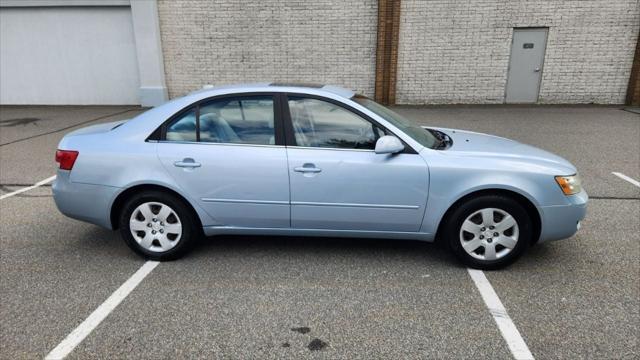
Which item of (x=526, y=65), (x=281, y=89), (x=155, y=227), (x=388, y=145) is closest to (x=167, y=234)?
(x=155, y=227)

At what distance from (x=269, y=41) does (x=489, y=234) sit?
1091 cm

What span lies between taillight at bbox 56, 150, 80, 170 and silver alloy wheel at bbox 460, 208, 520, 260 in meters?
3.34

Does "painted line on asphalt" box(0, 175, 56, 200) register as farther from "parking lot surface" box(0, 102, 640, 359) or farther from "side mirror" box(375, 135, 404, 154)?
"side mirror" box(375, 135, 404, 154)

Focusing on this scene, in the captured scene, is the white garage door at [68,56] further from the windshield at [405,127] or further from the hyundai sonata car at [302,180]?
the windshield at [405,127]

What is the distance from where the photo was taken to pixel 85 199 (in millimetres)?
3830

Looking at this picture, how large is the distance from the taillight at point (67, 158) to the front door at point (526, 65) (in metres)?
12.3

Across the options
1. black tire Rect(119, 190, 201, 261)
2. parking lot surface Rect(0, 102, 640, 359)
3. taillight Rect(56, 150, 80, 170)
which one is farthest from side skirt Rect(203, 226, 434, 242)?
taillight Rect(56, 150, 80, 170)

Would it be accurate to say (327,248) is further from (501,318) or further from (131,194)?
(131,194)

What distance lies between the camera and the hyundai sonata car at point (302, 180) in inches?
140

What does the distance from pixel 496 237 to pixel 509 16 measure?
35.8ft

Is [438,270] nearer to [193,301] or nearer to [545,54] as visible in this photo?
[193,301]

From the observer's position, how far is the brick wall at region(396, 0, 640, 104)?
1234 centimetres

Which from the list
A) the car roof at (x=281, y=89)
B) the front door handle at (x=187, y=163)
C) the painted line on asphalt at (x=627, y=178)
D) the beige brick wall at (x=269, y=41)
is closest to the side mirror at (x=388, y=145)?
the car roof at (x=281, y=89)

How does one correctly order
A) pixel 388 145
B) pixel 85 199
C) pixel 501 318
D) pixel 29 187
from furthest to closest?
1. pixel 29 187
2. pixel 85 199
3. pixel 388 145
4. pixel 501 318
